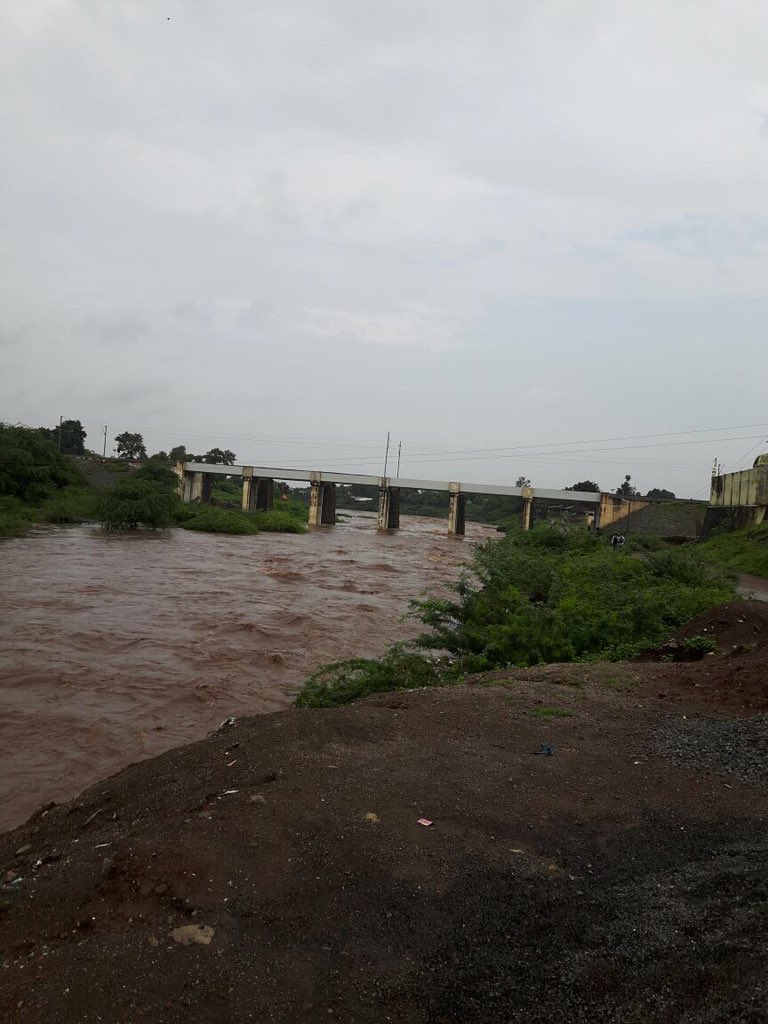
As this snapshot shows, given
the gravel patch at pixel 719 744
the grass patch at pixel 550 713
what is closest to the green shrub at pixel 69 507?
the grass patch at pixel 550 713

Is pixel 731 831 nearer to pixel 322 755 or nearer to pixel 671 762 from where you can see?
pixel 671 762

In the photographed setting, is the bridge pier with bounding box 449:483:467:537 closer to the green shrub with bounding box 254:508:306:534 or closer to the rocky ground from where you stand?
the green shrub with bounding box 254:508:306:534

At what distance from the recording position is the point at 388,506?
63.2 m

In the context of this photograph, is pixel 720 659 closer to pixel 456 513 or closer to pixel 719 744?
pixel 719 744

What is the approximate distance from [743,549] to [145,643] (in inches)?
1048

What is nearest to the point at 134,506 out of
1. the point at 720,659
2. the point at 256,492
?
the point at 256,492

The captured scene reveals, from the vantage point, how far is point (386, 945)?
295 centimetres

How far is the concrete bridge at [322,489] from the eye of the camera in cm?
5912

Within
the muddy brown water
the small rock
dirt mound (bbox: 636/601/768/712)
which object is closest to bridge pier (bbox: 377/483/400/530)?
the muddy brown water

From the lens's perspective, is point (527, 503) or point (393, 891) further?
point (527, 503)

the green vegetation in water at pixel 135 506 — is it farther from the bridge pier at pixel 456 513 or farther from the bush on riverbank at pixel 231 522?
the bridge pier at pixel 456 513

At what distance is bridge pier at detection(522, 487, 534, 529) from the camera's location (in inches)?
2212

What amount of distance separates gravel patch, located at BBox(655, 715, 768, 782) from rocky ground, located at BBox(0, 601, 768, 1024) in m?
0.02

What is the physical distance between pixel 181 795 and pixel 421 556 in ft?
106
